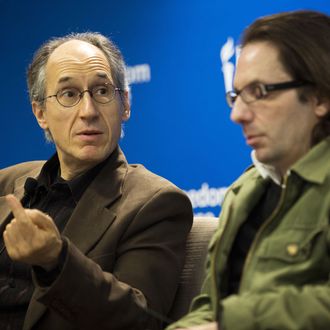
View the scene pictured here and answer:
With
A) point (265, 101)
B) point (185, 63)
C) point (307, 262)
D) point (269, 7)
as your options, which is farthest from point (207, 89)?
point (307, 262)

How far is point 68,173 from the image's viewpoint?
335 cm

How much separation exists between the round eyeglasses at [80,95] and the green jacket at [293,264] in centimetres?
127

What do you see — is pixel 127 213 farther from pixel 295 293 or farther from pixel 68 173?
pixel 295 293

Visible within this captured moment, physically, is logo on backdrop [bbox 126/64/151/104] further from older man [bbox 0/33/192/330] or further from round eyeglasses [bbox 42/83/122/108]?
round eyeglasses [bbox 42/83/122/108]

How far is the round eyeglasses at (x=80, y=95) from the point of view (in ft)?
10.7

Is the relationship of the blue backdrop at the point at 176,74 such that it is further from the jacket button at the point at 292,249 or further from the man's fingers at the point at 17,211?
the jacket button at the point at 292,249

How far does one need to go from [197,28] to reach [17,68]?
161cm

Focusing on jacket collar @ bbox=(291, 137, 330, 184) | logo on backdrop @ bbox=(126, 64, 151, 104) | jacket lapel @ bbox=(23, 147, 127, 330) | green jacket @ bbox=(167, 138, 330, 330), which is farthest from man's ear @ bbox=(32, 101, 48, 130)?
jacket collar @ bbox=(291, 137, 330, 184)

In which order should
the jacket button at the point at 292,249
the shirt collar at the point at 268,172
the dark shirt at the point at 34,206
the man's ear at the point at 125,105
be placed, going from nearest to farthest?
the jacket button at the point at 292,249 → the shirt collar at the point at 268,172 → the dark shirt at the point at 34,206 → the man's ear at the point at 125,105

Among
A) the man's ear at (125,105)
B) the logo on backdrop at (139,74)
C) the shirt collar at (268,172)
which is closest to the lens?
the shirt collar at (268,172)

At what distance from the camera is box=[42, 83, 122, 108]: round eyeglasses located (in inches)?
129

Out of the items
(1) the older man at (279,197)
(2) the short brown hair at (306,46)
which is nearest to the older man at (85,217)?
(1) the older man at (279,197)

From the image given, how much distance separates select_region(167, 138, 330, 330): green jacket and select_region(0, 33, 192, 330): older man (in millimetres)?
565

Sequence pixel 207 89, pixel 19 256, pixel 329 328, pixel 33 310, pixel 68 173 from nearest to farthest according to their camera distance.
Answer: pixel 329 328, pixel 19 256, pixel 33 310, pixel 68 173, pixel 207 89
